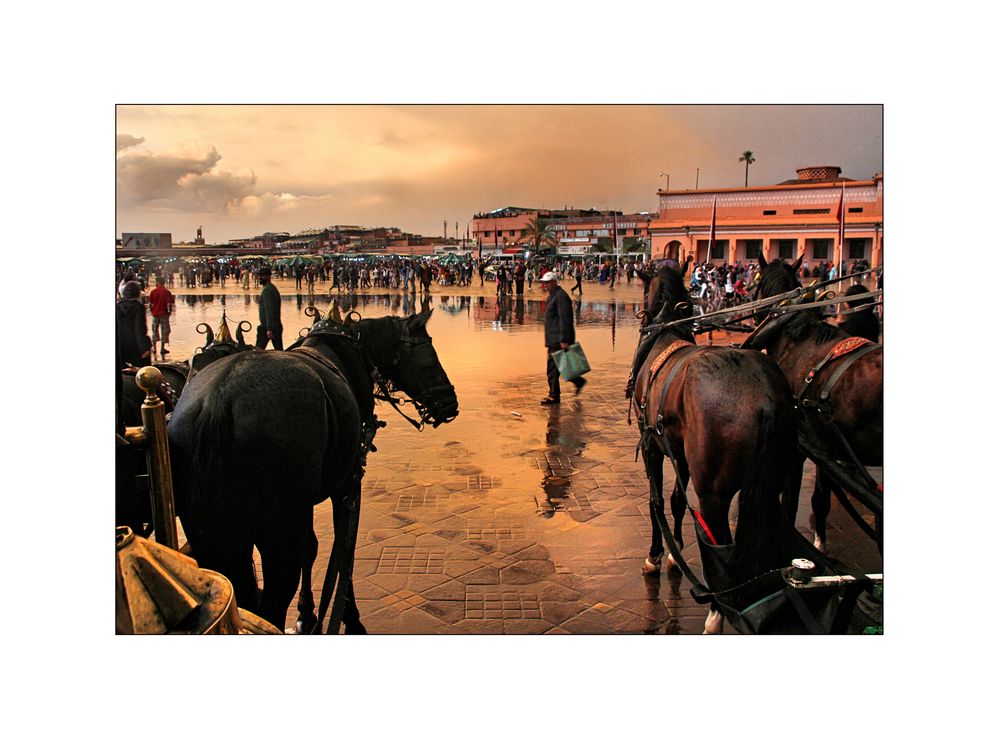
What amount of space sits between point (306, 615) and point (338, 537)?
602mm

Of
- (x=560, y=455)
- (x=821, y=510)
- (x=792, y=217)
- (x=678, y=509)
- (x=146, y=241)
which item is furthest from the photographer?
(x=792, y=217)

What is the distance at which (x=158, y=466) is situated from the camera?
2363 millimetres

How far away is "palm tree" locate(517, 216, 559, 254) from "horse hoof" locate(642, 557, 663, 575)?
261 cm

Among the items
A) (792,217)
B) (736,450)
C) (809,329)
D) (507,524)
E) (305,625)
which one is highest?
(792,217)

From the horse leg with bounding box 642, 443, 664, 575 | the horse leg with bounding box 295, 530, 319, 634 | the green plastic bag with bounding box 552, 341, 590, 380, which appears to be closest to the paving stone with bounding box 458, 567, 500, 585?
the horse leg with bounding box 295, 530, 319, 634

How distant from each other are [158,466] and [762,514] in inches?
103

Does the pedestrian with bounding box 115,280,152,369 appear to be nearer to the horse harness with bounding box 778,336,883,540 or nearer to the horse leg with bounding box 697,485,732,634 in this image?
the horse leg with bounding box 697,485,732,634

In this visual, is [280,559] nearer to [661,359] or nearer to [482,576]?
[482,576]

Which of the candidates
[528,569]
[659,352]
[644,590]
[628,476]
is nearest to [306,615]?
[528,569]

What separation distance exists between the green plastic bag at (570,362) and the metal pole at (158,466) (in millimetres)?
6035

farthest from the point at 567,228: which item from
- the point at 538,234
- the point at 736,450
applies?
the point at 736,450

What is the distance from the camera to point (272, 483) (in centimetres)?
272

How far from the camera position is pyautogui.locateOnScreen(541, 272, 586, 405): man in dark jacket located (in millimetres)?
8328

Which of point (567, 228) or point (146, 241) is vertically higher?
point (567, 228)
